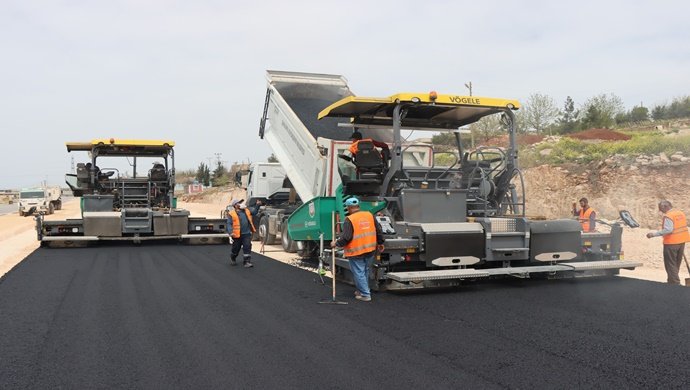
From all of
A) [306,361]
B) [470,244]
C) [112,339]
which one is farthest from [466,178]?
[112,339]

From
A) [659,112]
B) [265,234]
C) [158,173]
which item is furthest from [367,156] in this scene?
[659,112]

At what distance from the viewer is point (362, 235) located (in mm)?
7008

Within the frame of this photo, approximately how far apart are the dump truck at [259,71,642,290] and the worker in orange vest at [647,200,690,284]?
75 cm

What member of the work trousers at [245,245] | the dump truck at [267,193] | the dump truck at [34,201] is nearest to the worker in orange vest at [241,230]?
the work trousers at [245,245]

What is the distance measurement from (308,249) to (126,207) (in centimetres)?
604

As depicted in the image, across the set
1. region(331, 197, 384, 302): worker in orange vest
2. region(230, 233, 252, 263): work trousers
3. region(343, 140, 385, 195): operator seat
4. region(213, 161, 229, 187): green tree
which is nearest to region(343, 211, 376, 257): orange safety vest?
region(331, 197, 384, 302): worker in orange vest

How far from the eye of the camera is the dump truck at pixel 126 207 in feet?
45.5

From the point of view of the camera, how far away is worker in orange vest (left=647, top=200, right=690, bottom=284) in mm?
8375

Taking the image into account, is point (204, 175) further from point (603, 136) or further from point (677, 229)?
point (677, 229)

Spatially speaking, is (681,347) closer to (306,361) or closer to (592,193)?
(306,361)

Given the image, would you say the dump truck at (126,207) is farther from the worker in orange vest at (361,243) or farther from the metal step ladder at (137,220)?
the worker in orange vest at (361,243)

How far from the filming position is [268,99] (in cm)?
1305

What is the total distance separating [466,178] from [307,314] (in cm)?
343

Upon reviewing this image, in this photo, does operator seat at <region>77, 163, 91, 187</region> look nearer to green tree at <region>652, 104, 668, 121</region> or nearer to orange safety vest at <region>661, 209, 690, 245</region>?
orange safety vest at <region>661, 209, 690, 245</region>
